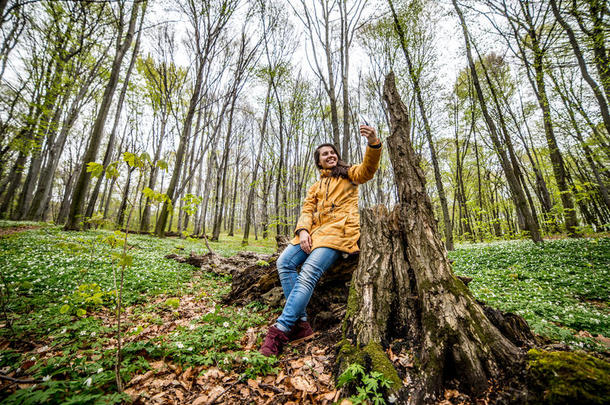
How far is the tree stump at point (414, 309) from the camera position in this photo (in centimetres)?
171

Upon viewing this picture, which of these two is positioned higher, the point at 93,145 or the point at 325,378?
the point at 93,145

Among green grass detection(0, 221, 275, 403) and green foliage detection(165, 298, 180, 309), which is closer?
green grass detection(0, 221, 275, 403)

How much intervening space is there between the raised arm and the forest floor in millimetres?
2080

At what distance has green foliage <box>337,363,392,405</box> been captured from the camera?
4.96ft

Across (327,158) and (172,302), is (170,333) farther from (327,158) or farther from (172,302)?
(327,158)

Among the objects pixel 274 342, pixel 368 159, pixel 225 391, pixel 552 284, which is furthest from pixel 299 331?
pixel 552 284

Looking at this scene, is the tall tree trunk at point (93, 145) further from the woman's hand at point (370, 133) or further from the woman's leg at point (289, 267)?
the woman's hand at point (370, 133)

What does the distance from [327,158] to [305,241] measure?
137 centimetres

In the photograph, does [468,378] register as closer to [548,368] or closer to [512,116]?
[548,368]

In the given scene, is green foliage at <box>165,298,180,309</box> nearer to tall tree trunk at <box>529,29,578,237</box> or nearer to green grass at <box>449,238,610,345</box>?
green grass at <box>449,238,610,345</box>

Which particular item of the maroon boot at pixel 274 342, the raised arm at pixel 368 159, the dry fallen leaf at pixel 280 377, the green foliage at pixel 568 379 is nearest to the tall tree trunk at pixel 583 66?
the raised arm at pixel 368 159

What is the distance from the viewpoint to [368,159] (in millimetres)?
3025

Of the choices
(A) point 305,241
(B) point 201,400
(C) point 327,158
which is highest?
(C) point 327,158

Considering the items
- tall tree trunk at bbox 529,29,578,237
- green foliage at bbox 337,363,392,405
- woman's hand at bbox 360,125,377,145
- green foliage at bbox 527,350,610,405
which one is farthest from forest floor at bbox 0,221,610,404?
tall tree trunk at bbox 529,29,578,237
